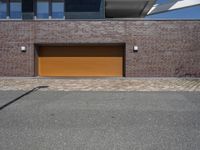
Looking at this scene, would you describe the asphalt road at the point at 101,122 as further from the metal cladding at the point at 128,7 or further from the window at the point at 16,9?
the metal cladding at the point at 128,7

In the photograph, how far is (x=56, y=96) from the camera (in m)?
9.89

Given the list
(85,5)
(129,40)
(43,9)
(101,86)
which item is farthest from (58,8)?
(101,86)

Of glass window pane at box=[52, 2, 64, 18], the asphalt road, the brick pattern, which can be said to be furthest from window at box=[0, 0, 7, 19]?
the asphalt road

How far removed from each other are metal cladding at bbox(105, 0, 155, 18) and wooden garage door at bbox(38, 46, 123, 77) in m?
8.58

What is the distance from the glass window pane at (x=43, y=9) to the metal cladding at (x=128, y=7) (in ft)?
19.5

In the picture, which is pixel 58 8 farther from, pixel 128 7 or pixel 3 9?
pixel 128 7

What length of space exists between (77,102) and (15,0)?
14.7m

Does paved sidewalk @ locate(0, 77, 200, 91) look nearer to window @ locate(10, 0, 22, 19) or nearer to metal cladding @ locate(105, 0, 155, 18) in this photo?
window @ locate(10, 0, 22, 19)

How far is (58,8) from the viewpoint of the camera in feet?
67.2

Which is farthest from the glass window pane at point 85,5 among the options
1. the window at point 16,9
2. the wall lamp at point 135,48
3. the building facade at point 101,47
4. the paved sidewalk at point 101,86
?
the paved sidewalk at point 101,86

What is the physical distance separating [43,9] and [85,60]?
6240 mm

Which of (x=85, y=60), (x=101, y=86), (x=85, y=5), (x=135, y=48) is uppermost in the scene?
(x=85, y=5)

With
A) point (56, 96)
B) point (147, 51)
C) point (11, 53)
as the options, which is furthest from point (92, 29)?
point (56, 96)

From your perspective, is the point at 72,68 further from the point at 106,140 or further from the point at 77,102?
the point at 106,140
